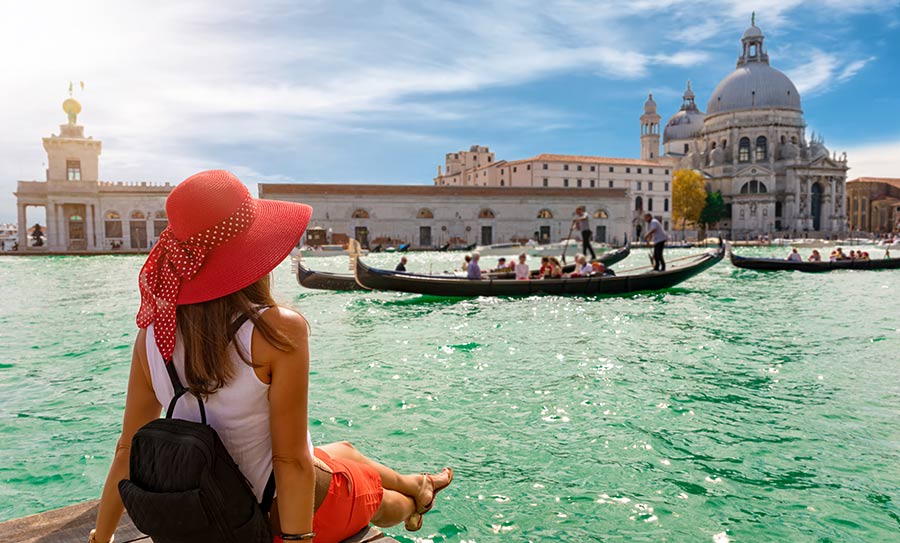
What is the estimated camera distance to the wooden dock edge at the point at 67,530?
1.98 metres

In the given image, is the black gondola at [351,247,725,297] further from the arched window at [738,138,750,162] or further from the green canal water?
the arched window at [738,138,750,162]

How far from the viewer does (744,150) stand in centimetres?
7112

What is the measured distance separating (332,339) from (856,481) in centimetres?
743

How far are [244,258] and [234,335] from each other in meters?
0.20

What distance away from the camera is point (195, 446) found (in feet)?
4.52

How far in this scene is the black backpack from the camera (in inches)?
54.5

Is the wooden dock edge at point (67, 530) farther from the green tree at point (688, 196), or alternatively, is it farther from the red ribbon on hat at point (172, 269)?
the green tree at point (688, 196)

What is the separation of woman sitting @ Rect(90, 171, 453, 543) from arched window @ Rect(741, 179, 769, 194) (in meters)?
76.0

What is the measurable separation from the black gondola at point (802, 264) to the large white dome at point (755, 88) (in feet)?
170

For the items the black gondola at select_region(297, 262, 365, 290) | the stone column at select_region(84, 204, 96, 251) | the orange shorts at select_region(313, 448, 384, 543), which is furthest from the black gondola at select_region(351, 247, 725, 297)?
the stone column at select_region(84, 204, 96, 251)

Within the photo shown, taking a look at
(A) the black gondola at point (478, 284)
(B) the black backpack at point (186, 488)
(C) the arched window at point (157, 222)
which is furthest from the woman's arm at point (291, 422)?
(C) the arched window at point (157, 222)

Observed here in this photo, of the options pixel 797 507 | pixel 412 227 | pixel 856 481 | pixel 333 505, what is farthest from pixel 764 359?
pixel 412 227

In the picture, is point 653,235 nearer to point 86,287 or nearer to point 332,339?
point 332,339

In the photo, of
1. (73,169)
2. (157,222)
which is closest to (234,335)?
(157,222)
